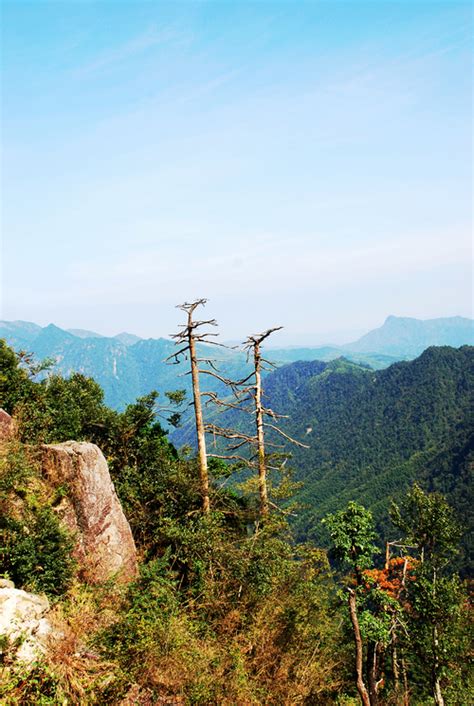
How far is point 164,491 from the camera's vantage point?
1834cm

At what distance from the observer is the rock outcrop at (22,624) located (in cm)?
807

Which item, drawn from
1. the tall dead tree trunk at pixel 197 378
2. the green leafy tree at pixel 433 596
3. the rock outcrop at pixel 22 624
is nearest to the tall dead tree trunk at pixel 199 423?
the tall dead tree trunk at pixel 197 378

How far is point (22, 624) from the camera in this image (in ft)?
28.9

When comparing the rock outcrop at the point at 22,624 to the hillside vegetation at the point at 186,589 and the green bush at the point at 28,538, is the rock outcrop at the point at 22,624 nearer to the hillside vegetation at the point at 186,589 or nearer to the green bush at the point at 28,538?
the hillside vegetation at the point at 186,589

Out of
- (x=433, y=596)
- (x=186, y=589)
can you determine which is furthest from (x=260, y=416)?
(x=433, y=596)

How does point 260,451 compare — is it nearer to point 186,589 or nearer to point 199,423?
point 199,423

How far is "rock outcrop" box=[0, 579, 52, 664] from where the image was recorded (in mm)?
Answer: 8070

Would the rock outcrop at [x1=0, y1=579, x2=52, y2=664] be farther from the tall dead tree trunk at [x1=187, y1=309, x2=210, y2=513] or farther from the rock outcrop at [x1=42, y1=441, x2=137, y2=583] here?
the tall dead tree trunk at [x1=187, y1=309, x2=210, y2=513]

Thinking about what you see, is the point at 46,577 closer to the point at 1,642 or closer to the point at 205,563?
the point at 1,642

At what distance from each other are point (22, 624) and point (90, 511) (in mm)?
5350

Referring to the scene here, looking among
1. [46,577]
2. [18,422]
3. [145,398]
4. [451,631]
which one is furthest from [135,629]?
[451,631]

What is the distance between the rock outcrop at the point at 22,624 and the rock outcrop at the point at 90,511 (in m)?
3.41

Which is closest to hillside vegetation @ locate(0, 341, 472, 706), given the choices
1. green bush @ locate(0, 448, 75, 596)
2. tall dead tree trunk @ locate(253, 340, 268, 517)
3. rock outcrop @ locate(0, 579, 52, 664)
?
green bush @ locate(0, 448, 75, 596)

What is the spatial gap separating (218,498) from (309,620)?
6046 millimetres
